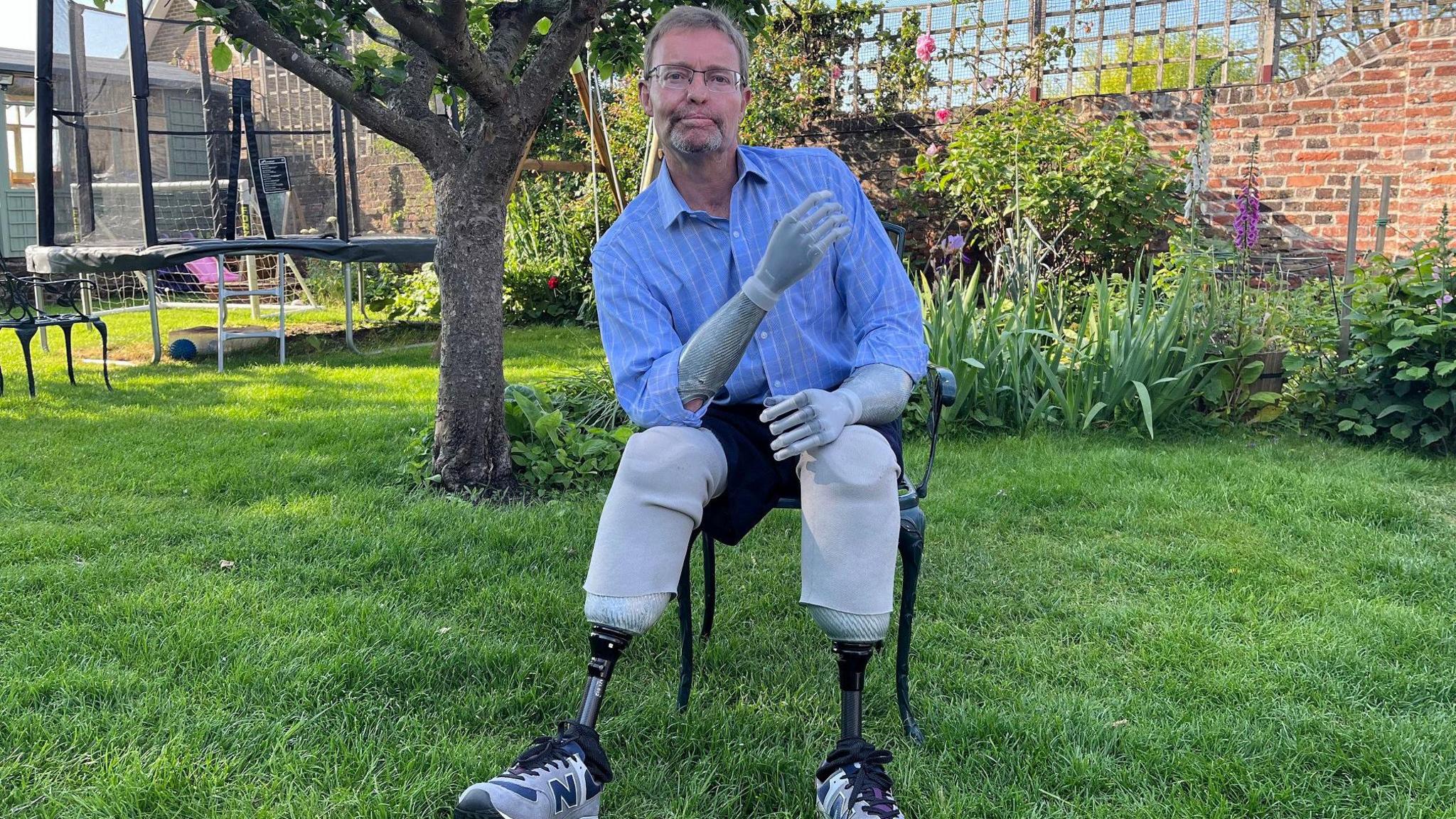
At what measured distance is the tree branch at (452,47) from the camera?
2.82m

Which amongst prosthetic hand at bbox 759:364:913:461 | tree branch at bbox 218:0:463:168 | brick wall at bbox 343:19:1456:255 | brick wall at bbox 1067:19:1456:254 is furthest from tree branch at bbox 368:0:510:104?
brick wall at bbox 1067:19:1456:254

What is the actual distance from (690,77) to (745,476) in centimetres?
76

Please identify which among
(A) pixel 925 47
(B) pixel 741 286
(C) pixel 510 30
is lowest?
(B) pixel 741 286

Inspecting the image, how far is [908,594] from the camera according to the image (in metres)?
1.87

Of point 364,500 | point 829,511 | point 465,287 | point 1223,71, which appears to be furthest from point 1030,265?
point 1223,71

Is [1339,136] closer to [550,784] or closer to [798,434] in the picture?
[798,434]

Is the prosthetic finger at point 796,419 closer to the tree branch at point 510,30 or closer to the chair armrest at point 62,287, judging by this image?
the tree branch at point 510,30

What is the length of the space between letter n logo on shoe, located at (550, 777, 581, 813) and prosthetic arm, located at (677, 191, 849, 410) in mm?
643

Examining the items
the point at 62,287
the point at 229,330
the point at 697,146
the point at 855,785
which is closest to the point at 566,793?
the point at 855,785

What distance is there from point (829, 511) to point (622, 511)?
1.11 ft

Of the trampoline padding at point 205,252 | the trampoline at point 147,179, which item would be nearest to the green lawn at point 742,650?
the trampoline padding at point 205,252

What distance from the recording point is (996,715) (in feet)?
6.34

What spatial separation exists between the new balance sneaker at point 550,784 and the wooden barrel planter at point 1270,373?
147 inches

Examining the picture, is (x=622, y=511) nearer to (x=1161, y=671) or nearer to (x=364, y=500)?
(x=1161, y=671)
